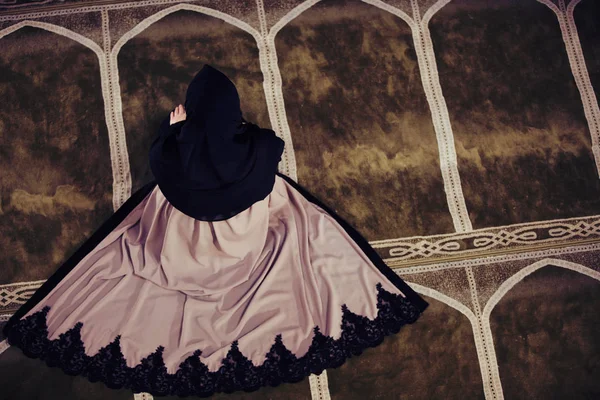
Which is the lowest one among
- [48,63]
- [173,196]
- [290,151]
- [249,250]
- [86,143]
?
[249,250]

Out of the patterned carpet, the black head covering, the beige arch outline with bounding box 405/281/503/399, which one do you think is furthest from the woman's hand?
the beige arch outline with bounding box 405/281/503/399

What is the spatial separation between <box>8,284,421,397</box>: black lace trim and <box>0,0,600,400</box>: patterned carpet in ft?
0.60

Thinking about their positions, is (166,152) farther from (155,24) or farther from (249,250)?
(155,24)

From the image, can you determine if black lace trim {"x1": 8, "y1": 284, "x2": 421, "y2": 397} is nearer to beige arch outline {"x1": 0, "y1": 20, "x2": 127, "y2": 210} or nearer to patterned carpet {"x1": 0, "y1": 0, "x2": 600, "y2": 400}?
patterned carpet {"x1": 0, "y1": 0, "x2": 600, "y2": 400}

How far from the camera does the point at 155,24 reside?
2037 mm

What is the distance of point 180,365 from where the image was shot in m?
1.62

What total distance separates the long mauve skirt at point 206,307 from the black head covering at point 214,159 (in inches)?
6.1

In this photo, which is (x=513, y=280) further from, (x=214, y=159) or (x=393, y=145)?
(x=214, y=159)

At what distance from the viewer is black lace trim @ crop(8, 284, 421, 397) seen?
1.62m

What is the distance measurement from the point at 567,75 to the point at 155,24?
5.35 feet

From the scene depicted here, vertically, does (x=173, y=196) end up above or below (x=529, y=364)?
above

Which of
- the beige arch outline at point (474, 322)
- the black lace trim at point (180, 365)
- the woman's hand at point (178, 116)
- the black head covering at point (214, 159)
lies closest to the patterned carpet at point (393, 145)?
the beige arch outline at point (474, 322)

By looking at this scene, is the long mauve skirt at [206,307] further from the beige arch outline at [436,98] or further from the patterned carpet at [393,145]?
the beige arch outline at [436,98]

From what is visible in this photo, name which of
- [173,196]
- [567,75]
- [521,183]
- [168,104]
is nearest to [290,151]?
[168,104]
